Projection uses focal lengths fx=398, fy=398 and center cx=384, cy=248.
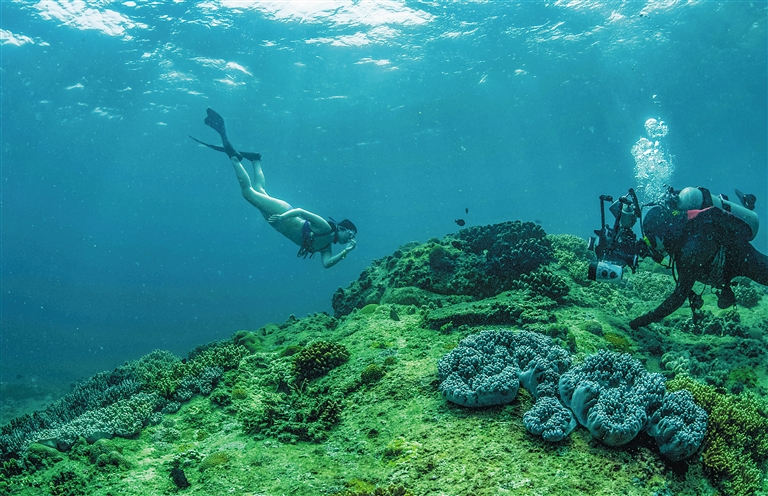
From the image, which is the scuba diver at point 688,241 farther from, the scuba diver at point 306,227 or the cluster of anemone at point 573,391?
the scuba diver at point 306,227

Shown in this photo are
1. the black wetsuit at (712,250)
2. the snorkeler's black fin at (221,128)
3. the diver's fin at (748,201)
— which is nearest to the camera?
the black wetsuit at (712,250)

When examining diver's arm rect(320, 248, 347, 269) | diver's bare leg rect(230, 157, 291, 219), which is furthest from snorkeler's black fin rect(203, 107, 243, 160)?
diver's arm rect(320, 248, 347, 269)

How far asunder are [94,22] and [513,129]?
44.5m

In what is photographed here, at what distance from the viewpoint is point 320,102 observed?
1529 inches

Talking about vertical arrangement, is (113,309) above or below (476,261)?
above

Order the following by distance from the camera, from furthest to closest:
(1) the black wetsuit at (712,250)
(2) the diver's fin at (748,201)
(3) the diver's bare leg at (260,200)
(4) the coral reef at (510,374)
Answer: (3) the diver's bare leg at (260,200) → (2) the diver's fin at (748,201) → (1) the black wetsuit at (712,250) → (4) the coral reef at (510,374)

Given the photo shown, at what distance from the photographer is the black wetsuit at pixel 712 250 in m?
6.95

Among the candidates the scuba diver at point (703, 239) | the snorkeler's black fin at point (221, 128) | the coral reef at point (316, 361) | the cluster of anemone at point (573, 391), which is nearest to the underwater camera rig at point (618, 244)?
the scuba diver at point (703, 239)

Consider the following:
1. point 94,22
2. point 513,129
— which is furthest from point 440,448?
point 513,129

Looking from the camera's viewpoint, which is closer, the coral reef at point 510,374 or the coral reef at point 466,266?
the coral reef at point 510,374

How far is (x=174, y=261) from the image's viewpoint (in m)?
169

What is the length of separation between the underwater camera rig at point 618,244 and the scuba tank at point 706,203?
2.51 feet

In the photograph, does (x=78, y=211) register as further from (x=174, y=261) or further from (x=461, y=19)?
(x=461, y=19)

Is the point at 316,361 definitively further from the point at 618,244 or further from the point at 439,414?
the point at 618,244
